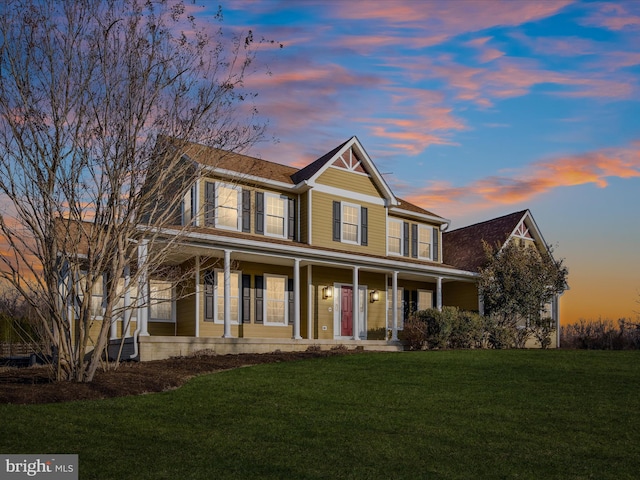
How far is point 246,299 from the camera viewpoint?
73.5 ft

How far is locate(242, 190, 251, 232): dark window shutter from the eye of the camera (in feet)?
73.4

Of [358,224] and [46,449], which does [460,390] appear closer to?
[46,449]

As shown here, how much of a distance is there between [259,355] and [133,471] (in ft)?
35.4

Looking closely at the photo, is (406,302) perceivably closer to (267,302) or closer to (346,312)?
(346,312)

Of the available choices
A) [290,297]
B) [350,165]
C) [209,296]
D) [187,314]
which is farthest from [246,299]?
[350,165]

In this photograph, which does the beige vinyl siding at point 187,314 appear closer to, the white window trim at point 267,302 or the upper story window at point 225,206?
the upper story window at point 225,206

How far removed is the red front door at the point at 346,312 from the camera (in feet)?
81.5

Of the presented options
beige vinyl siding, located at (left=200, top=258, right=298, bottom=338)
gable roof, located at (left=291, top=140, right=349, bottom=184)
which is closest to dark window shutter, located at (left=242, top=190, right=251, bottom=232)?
beige vinyl siding, located at (left=200, top=258, right=298, bottom=338)

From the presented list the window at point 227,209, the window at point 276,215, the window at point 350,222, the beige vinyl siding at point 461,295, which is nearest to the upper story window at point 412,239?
the beige vinyl siding at point 461,295

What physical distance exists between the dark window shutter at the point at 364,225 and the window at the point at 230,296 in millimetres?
5540

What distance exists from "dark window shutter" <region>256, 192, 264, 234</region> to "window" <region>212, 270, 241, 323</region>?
177 centimetres

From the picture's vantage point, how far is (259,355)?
60.1ft

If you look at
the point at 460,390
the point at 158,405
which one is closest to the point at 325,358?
the point at 460,390

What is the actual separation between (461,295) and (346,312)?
21.1 ft
